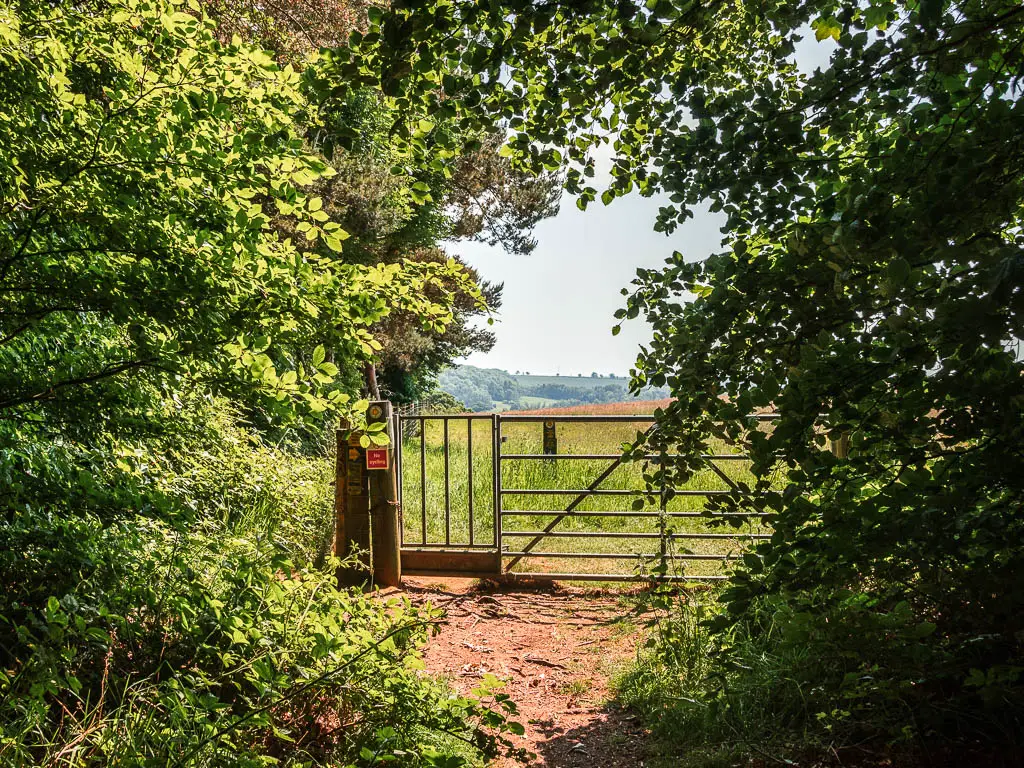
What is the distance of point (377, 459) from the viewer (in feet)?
21.8

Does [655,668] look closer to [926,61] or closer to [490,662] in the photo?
[490,662]

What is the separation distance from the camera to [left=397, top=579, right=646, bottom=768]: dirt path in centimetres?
388

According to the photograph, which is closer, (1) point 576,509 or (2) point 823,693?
(2) point 823,693

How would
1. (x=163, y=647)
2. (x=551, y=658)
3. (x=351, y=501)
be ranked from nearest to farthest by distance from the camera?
(x=163, y=647), (x=551, y=658), (x=351, y=501)

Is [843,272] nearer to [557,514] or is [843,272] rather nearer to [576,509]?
[557,514]

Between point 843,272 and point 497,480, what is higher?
point 843,272

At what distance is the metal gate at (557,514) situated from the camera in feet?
23.2

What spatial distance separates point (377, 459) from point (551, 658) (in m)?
2.53

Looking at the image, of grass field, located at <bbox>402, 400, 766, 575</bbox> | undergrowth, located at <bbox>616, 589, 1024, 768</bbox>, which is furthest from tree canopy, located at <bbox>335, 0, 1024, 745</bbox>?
grass field, located at <bbox>402, 400, 766, 575</bbox>

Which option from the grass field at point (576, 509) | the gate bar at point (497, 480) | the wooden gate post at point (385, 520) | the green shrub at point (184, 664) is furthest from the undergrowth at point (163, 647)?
the gate bar at point (497, 480)

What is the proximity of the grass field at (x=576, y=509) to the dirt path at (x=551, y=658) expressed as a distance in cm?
68

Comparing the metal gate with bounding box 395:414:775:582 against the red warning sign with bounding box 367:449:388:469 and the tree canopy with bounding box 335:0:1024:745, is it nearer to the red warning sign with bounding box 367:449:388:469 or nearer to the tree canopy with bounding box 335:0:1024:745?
the red warning sign with bounding box 367:449:388:469

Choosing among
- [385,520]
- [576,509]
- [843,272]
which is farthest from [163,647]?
[576,509]

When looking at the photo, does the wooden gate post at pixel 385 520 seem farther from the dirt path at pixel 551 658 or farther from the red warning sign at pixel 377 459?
the dirt path at pixel 551 658
